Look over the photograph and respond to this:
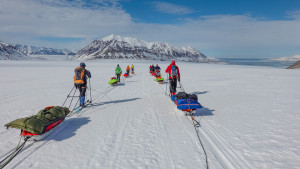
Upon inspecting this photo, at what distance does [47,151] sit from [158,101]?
20.6 feet

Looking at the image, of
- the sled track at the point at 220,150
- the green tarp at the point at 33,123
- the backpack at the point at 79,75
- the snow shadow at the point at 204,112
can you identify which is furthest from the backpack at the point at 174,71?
the green tarp at the point at 33,123

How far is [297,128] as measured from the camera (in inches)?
227

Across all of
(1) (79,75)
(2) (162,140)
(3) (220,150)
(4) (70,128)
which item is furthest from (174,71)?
(4) (70,128)

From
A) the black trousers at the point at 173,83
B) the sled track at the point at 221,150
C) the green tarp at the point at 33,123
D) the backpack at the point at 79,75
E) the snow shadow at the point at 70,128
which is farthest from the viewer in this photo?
the black trousers at the point at 173,83

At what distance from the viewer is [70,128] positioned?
5.80m

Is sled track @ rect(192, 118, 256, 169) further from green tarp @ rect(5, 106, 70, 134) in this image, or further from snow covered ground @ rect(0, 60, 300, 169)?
green tarp @ rect(5, 106, 70, 134)

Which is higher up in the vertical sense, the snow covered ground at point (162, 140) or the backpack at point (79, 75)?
the backpack at point (79, 75)

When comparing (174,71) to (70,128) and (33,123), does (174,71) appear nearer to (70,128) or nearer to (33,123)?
(70,128)

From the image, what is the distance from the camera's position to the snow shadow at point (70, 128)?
512 centimetres

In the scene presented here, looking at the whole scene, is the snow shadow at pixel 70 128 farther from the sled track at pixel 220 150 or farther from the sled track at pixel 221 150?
the sled track at pixel 221 150

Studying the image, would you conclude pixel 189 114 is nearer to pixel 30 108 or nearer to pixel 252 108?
pixel 252 108

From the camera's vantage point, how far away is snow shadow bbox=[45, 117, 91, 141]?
16.8ft

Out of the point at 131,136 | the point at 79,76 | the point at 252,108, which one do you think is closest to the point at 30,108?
the point at 79,76

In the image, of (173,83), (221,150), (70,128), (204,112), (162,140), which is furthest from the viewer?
(173,83)
